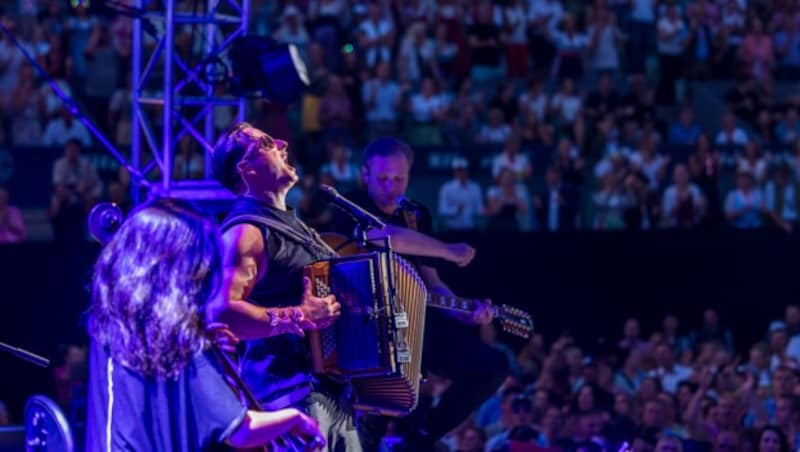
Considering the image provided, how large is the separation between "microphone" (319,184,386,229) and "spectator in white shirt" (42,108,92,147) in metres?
8.04

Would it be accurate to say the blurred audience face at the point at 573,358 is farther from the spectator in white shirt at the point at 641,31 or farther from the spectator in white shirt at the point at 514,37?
the spectator in white shirt at the point at 641,31

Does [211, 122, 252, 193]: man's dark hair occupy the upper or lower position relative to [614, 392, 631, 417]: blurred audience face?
upper

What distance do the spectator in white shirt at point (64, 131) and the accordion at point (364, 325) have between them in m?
8.52

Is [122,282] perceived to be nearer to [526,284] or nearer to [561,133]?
[526,284]

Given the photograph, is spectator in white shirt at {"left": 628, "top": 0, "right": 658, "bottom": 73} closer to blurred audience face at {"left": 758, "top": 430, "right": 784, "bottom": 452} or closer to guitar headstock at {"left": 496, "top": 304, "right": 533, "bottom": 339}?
blurred audience face at {"left": 758, "top": 430, "right": 784, "bottom": 452}

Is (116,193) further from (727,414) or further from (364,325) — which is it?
(364,325)

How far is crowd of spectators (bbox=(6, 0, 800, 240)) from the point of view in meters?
13.3

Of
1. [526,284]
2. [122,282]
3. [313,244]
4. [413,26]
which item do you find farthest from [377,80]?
[122,282]

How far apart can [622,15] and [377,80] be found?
3.78 m

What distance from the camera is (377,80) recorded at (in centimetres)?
1460

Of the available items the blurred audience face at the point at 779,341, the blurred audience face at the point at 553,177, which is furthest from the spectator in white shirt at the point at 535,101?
the blurred audience face at the point at 779,341

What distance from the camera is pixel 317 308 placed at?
15.4ft

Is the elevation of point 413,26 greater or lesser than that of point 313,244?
greater

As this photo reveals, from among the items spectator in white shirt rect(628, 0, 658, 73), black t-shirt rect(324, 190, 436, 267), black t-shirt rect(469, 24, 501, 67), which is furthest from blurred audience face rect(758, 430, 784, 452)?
spectator in white shirt rect(628, 0, 658, 73)
